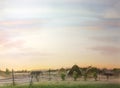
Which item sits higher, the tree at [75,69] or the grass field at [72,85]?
the tree at [75,69]

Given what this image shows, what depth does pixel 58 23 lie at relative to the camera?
302 centimetres

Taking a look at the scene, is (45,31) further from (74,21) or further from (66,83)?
(66,83)

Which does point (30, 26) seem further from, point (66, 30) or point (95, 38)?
point (95, 38)

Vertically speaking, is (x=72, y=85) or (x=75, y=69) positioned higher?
(x=75, y=69)

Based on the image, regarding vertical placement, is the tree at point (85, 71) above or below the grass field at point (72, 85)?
above

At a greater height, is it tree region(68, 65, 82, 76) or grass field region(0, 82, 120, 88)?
tree region(68, 65, 82, 76)

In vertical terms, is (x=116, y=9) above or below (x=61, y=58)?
above

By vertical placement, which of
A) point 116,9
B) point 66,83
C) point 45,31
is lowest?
point 66,83

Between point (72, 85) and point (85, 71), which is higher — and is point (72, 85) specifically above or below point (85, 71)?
below

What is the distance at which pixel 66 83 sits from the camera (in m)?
3.00

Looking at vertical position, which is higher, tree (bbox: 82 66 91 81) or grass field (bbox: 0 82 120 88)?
tree (bbox: 82 66 91 81)

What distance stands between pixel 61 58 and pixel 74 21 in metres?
0.34

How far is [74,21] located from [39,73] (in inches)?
21.7

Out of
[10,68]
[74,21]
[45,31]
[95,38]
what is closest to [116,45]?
[95,38]
